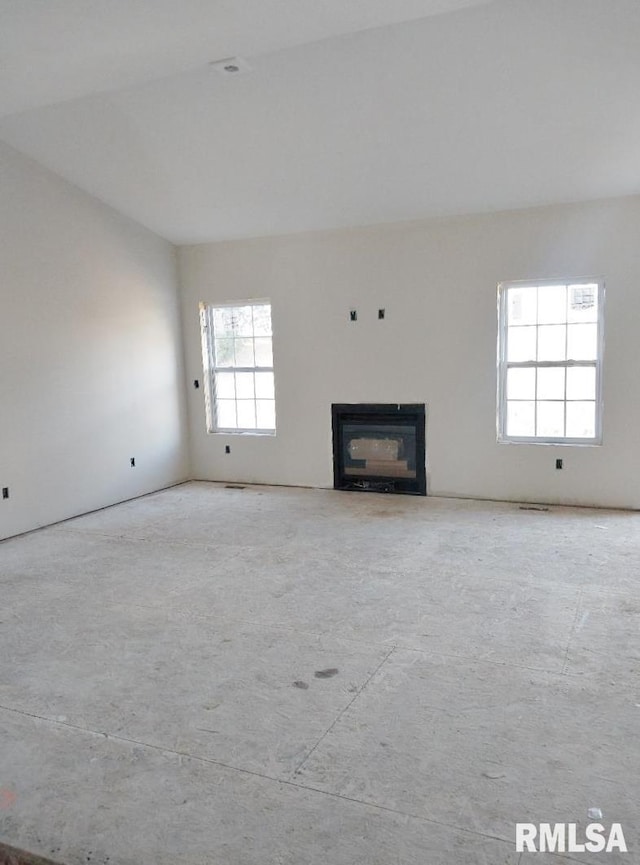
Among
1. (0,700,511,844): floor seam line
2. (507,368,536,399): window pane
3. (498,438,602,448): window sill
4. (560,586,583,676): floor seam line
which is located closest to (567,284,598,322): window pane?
(507,368,536,399): window pane

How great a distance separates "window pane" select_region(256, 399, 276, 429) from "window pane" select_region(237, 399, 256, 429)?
62 mm

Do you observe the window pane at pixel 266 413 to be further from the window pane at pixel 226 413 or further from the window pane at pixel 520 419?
the window pane at pixel 520 419

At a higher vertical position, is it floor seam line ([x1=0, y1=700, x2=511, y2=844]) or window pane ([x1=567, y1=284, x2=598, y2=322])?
window pane ([x1=567, y1=284, x2=598, y2=322])

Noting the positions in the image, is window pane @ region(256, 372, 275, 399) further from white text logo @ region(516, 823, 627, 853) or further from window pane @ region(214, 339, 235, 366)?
white text logo @ region(516, 823, 627, 853)

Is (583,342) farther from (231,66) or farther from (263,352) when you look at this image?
(231,66)

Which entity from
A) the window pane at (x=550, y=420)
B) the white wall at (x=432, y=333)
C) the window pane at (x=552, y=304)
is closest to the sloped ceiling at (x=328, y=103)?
the white wall at (x=432, y=333)

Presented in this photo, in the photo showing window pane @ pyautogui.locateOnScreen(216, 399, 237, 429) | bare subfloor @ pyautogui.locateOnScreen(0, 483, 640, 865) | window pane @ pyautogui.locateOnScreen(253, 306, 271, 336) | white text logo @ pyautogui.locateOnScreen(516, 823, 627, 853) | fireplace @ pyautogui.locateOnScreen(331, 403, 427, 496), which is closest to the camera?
white text logo @ pyautogui.locateOnScreen(516, 823, 627, 853)

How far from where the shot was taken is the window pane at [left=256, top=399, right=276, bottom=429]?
6.54 metres

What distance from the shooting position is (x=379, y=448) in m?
6.03

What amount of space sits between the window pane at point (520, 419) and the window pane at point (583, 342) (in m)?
0.55

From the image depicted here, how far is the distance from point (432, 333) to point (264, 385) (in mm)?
1843

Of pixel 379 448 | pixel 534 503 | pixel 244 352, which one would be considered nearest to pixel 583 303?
pixel 534 503

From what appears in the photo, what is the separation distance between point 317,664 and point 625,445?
11.8 feet

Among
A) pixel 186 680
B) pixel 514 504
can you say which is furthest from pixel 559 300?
pixel 186 680
